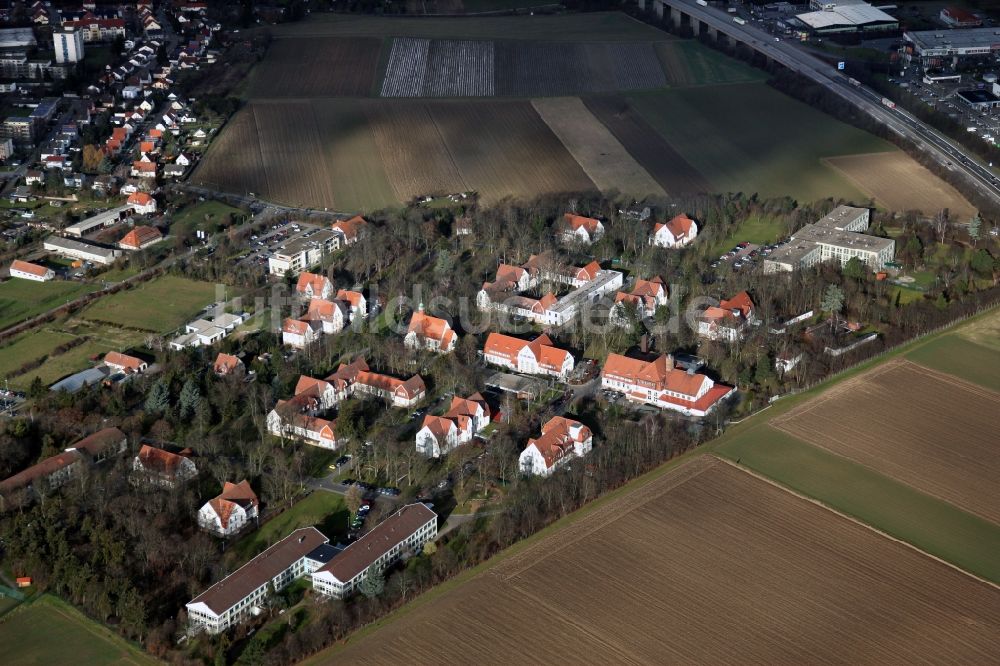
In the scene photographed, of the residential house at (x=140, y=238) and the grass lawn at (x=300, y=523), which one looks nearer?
the grass lawn at (x=300, y=523)

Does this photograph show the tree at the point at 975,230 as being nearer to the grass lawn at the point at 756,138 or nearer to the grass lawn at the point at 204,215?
the grass lawn at the point at 756,138

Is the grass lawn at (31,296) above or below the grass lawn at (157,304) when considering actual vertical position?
below

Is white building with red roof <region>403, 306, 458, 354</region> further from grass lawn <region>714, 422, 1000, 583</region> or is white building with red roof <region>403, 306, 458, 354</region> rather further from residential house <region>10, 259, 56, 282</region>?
residential house <region>10, 259, 56, 282</region>

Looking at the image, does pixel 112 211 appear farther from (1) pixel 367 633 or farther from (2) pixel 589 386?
(1) pixel 367 633

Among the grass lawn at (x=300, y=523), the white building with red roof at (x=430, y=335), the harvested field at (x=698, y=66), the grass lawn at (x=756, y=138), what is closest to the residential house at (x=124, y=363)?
the white building with red roof at (x=430, y=335)

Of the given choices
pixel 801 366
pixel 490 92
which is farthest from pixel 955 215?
pixel 490 92

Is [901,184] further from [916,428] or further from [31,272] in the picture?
[31,272]
